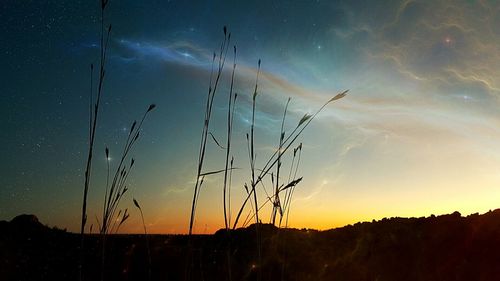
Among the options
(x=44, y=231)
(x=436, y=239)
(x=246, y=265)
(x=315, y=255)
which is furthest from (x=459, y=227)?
(x=44, y=231)

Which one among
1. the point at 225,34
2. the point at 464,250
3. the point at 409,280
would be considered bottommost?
the point at 409,280

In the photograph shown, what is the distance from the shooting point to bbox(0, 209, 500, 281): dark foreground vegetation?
789cm

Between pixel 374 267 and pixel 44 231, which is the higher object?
pixel 44 231

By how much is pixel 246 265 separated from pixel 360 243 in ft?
8.95

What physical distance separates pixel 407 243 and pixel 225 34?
317 inches

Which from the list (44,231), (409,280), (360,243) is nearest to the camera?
(409,280)

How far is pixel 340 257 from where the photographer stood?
29.0 feet

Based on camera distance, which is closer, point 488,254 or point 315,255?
point 488,254

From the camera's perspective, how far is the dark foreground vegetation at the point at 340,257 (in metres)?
7.89

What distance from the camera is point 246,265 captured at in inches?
350

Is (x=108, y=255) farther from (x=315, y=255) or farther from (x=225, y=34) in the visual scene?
(x=225, y=34)

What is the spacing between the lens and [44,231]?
1320 cm

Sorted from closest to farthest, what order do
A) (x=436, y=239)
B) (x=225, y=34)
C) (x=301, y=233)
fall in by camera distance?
1. (x=225, y=34)
2. (x=436, y=239)
3. (x=301, y=233)

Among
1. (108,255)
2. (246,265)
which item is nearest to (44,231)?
(108,255)
